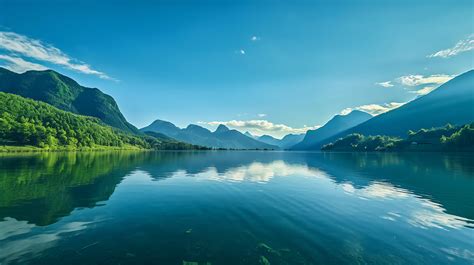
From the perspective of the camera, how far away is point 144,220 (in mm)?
23031

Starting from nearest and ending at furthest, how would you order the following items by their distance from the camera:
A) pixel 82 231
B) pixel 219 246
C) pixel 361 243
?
pixel 219 246 → pixel 361 243 → pixel 82 231

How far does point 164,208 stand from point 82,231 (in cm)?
972

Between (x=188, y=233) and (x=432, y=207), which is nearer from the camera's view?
(x=188, y=233)

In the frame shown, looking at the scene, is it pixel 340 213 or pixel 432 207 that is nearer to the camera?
pixel 340 213

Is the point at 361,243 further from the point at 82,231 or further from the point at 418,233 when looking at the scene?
the point at 82,231

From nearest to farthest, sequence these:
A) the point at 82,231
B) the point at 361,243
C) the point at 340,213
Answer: the point at 361,243 < the point at 82,231 < the point at 340,213

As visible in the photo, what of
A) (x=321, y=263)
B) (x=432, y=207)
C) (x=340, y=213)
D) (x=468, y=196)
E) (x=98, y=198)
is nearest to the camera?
(x=321, y=263)

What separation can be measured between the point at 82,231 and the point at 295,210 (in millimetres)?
22350

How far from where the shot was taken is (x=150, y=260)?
46.8 feet

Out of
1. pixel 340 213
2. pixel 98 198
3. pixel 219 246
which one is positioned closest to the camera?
pixel 219 246

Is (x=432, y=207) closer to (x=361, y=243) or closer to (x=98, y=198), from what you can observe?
(x=361, y=243)

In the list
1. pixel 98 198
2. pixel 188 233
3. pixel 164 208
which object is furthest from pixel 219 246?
pixel 98 198

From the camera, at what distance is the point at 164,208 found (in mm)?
27922

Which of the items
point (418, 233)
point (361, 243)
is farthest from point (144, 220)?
point (418, 233)
